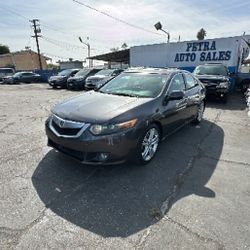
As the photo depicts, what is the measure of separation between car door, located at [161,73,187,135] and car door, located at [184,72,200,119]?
262mm

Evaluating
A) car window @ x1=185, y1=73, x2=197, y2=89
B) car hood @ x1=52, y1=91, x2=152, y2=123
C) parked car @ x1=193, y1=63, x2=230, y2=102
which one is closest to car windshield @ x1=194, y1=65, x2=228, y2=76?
parked car @ x1=193, y1=63, x2=230, y2=102

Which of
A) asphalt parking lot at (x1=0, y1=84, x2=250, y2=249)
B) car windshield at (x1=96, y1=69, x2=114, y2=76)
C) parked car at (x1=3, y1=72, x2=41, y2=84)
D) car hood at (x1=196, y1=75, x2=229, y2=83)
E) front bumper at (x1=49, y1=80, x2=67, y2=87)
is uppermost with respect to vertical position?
car hood at (x1=196, y1=75, x2=229, y2=83)

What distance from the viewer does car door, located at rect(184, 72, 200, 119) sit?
5561mm

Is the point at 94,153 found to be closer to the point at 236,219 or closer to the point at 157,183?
the point at 157,183

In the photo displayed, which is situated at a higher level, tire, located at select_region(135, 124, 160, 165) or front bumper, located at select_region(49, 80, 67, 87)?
tire, located at select_region(135, 124, 160, 165)

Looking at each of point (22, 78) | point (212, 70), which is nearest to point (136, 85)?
point (212, 70)

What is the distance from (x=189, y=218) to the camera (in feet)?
9.09

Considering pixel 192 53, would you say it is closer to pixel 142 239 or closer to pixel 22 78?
pixel 142 239

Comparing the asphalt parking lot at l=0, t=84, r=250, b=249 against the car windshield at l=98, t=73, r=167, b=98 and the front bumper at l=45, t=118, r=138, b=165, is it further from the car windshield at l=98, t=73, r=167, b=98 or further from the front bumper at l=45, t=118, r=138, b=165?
the car windshield at l=98, t=73, r=167, b=98

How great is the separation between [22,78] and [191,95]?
85.5ft

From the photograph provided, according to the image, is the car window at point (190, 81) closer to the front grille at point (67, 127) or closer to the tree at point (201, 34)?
the front grille at point (67, 127)

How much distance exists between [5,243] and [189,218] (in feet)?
6.52

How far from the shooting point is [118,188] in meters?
3.33

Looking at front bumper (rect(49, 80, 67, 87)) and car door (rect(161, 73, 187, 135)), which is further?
front bumper (rect(49, 80, 67, 87))
